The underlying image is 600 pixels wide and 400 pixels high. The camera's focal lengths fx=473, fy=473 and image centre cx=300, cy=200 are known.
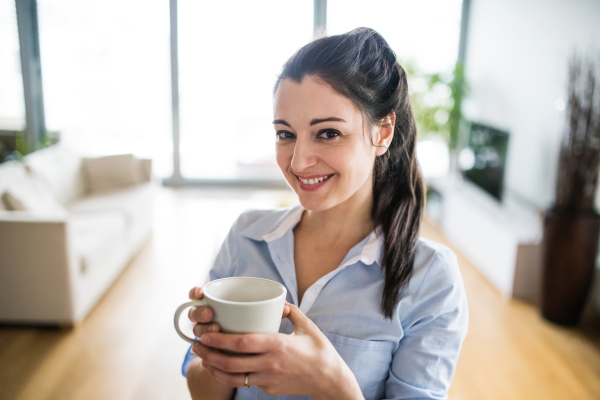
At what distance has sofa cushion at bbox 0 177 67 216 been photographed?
8.68 ft

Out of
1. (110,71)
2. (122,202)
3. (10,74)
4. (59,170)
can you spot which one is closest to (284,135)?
(122,202)

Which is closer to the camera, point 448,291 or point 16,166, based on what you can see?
point 448,291

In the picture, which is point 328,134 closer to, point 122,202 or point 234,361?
point 234,361

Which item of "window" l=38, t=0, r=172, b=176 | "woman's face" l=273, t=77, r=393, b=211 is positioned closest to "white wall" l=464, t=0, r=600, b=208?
"woman's face" l=273, t=77, r=393, b=211

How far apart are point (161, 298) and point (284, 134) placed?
233 cm

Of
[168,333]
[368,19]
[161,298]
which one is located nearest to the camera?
[168,333]

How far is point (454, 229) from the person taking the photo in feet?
13.7

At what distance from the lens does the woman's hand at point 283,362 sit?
2.09ft

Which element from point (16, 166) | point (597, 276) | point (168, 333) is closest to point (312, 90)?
point (168, 333)

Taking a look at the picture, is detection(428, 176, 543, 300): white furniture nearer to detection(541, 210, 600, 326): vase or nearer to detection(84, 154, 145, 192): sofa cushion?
detection(541, 210, 600, 326): vase

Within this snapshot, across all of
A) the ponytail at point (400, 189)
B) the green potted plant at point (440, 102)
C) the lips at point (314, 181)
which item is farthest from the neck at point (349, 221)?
the green potted plant at point (440, 102)

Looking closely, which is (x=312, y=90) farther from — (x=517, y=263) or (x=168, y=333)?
(x=517, y=263)

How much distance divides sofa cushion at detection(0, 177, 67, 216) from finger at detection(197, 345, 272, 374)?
2437mm

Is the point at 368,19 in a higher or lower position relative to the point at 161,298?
higher
